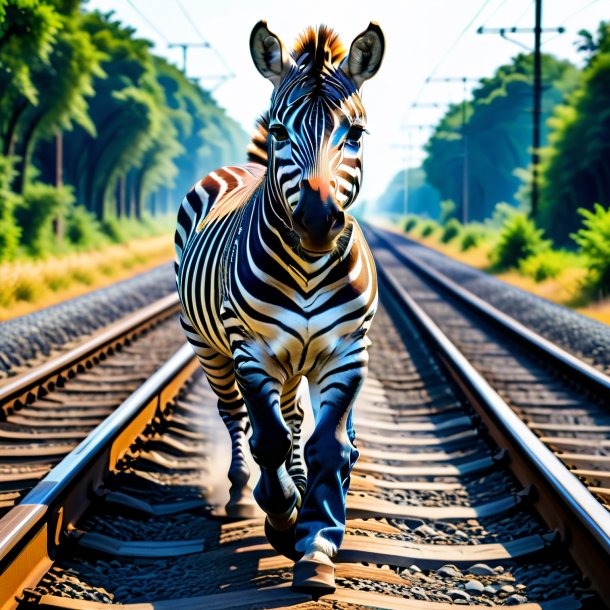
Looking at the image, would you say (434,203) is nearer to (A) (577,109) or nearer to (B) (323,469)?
(A) (577,109)

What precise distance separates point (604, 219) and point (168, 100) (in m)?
70.5

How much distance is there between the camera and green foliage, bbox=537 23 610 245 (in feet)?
107

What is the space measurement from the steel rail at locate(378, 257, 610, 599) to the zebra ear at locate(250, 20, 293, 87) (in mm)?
2284

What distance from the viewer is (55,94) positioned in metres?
29.3

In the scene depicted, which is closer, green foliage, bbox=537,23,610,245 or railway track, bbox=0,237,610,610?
railway track, bbox=0,237,610,610

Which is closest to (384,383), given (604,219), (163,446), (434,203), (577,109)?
(163,446)

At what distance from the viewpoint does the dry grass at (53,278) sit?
15.4 m

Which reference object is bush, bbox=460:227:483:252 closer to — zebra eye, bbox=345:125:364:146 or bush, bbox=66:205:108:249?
bush, bbox=66:205:108:249

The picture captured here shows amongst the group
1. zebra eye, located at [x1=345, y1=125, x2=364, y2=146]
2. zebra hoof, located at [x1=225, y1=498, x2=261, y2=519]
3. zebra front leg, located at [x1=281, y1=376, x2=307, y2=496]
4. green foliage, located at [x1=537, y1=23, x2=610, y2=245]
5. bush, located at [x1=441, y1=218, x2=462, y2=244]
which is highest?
green foliage, located at [x1=537, y1=23, x2=610, y2=245]

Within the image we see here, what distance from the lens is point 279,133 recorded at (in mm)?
3729

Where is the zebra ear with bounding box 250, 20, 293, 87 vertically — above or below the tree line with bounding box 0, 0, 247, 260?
below

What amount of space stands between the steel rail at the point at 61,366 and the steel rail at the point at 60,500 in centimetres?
115

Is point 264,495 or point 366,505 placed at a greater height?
point 264,495

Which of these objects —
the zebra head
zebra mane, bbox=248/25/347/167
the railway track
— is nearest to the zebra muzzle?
the zebra head
